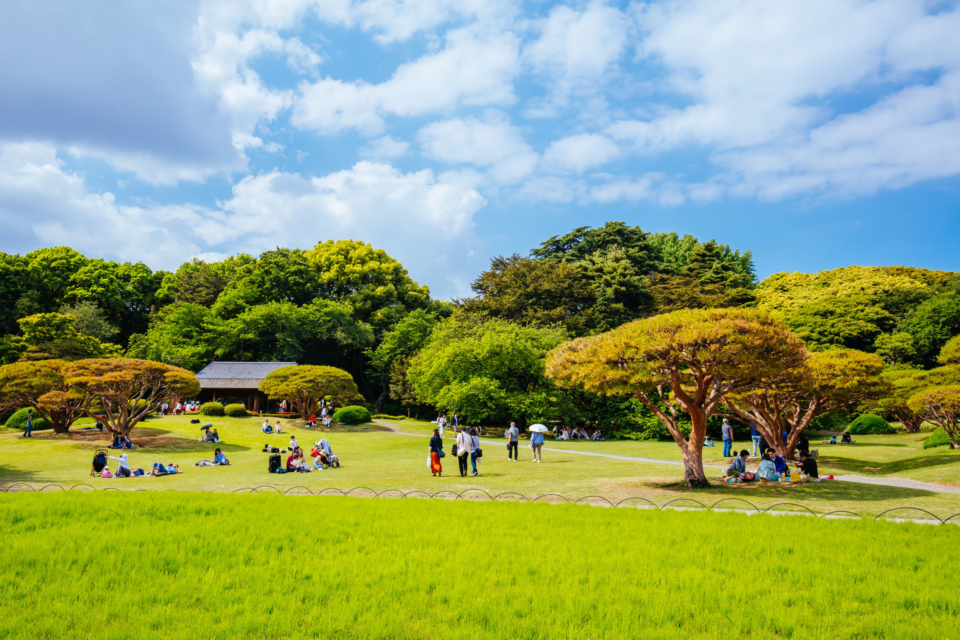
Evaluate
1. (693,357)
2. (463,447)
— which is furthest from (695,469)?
(463,447)

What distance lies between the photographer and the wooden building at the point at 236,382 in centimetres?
4194

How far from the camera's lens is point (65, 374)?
85.5ft

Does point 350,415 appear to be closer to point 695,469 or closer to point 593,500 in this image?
point 695,469

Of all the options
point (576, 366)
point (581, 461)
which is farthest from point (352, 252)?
point (576, 366)

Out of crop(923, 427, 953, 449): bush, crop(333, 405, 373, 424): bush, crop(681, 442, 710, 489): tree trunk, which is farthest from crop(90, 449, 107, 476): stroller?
crop(923, 427, 953, 449): bush

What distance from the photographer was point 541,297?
45.1 metres

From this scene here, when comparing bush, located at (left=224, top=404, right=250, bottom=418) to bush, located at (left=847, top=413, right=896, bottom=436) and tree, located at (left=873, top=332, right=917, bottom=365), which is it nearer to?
bush, located at (left=847, top=413, right=896, bottom=436)

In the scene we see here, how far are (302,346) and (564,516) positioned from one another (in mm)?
43861

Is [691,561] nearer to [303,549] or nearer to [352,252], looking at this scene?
[303,549]

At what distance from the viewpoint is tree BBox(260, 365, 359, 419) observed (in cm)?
3506

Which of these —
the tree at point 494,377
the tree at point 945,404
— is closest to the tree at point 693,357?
the tree at point 945,404

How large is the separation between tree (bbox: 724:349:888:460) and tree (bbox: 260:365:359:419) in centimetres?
2451

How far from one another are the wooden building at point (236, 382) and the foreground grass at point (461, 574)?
33.4 meters

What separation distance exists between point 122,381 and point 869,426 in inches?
1772
